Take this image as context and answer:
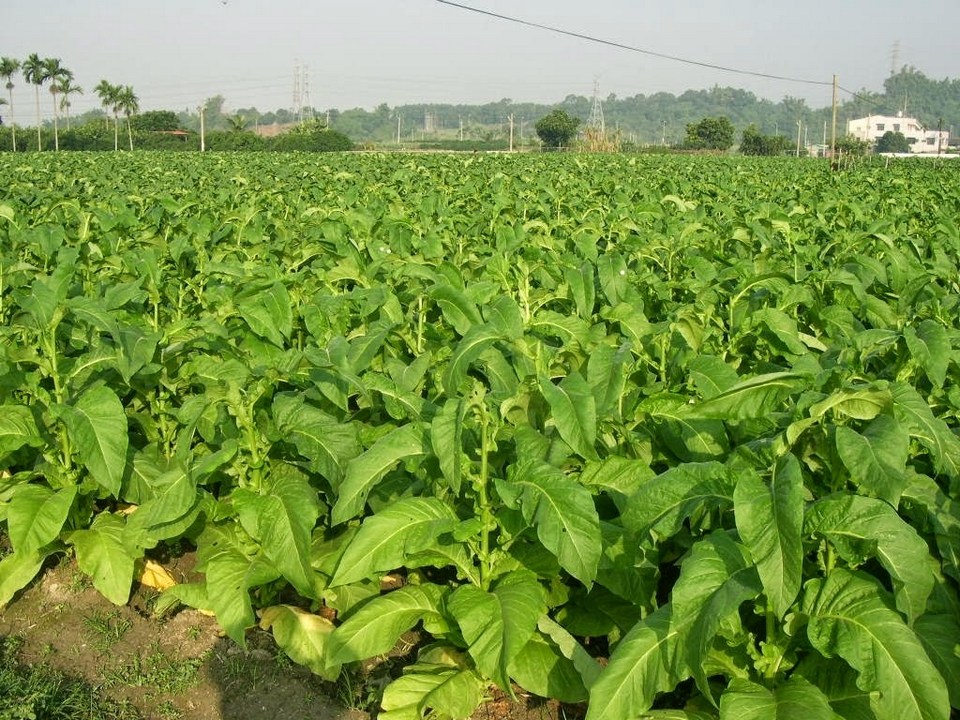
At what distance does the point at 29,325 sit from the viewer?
4.19 metres

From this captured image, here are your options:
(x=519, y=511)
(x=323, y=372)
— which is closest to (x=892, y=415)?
(x=519, y=511)

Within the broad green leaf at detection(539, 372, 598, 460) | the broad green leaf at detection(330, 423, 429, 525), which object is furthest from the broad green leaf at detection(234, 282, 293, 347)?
the broad green leaf at detection(539, 372, 598, 460)

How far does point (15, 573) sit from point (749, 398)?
2.96 meters

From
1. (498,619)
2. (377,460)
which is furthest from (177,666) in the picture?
(498,619)

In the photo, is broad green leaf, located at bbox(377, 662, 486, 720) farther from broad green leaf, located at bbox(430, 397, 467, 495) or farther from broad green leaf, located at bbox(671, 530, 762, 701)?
broad green leaf, located at bbox(671, 530, 762, 701)

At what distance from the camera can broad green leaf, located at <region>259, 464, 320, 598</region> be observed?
2.99 meters

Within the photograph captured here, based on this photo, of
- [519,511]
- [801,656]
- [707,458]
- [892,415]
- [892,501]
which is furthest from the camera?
[707,458]

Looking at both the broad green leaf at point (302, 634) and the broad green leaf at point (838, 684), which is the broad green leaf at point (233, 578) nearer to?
the broad green leaf at point (302, 634)

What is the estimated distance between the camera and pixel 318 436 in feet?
10.6

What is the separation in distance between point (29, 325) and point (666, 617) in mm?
3249

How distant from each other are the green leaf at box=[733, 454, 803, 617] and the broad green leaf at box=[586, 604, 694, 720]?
261mm

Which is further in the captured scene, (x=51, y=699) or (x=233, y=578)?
(x=233, y=578)

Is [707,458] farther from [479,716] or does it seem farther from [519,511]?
[479,716]

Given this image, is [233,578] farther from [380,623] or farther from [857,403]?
[857,403]
